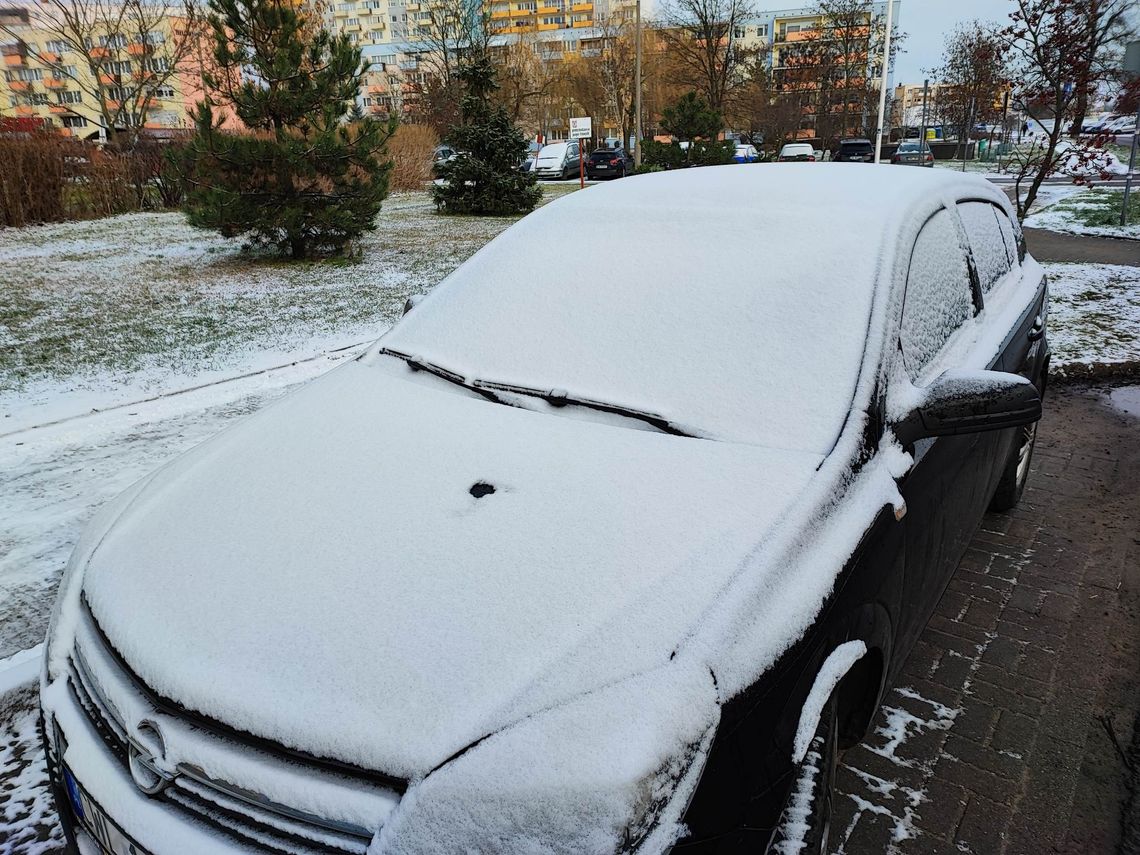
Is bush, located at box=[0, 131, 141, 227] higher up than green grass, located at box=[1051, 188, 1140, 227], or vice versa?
bush, located at box=[0, 131, 141, 227]

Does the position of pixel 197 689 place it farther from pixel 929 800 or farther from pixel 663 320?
pixel 929 800

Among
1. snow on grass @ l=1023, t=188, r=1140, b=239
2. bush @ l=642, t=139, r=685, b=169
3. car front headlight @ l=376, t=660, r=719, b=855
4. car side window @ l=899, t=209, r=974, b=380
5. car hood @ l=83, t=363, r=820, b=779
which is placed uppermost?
bush @ l=642, t=139, r=685, b=169

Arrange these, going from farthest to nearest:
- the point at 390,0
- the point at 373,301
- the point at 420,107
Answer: the point at 390,0, the point at 420,107, the point at 373,301

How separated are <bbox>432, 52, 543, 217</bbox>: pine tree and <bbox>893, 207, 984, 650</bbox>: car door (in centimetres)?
1621

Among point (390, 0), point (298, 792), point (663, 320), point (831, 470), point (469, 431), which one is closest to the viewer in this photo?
point (298, 792)

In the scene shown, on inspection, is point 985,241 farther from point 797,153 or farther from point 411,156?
point 797,153

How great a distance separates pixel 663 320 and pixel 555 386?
38cm

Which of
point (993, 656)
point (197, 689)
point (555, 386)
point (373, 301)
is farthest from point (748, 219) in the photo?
point (373, 301)

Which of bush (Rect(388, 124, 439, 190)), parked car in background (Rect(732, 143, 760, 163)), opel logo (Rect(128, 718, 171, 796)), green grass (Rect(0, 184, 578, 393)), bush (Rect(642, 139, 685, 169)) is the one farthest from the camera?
parked car in background (Rect(732, 143, 760, 163))

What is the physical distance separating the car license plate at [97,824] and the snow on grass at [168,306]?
4.35m

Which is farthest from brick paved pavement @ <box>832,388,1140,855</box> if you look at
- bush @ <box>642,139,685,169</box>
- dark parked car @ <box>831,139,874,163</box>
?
dark parked car @ <box>831,139,874,163</box>

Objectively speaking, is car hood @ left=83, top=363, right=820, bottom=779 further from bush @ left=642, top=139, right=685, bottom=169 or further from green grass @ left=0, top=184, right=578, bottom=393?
bush @ left=642, top=139, right=685, bottom=169

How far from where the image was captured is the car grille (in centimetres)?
131

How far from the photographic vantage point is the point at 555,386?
2.34m
